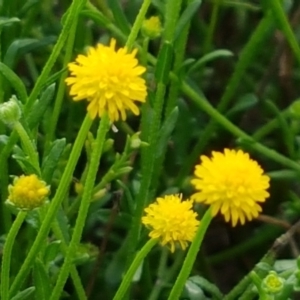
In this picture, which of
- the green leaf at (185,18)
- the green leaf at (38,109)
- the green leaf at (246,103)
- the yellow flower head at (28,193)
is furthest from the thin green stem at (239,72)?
the yellow flower head at (28,193)

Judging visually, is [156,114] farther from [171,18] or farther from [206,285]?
[206,285]

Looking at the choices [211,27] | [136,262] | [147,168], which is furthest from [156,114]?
[211,27]

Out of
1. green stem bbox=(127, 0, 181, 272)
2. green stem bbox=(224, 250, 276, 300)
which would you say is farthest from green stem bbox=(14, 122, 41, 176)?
green stem bbox=(224, 250, 276, 300)

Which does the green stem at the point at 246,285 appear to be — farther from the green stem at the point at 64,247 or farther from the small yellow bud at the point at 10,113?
the small yellow bud at the point at 10,113

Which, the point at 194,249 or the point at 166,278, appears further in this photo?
the point at 166,278

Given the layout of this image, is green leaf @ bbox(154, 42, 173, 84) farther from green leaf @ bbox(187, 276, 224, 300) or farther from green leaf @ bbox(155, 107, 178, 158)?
green leaf @ bbox(187, 276, 224, 300)
